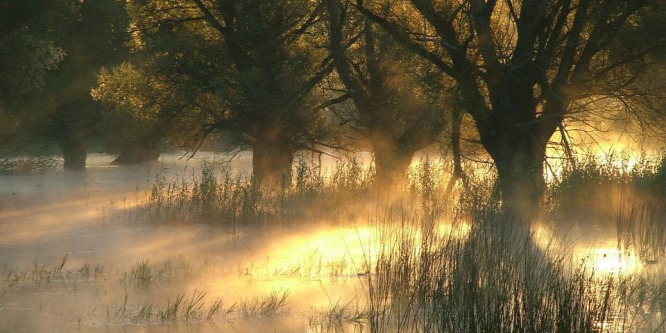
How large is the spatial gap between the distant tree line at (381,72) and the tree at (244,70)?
0.04 m

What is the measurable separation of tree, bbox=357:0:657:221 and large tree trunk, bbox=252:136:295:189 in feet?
15.1

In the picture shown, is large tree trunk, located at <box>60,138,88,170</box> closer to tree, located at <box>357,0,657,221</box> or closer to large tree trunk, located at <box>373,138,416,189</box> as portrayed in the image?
large tree trunk, located at <box>373,138,416,189</box>

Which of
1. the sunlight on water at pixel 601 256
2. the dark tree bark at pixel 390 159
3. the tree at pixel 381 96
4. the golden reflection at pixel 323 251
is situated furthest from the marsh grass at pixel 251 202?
the sunlight on water at pixel 601 256

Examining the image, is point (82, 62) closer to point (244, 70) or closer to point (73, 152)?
point (73, 152)

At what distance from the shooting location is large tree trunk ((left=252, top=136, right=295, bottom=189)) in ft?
73.6

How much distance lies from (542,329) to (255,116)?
15017 millimetres

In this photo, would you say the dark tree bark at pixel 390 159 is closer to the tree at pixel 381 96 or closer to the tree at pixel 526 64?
the tree at pixel 381 96

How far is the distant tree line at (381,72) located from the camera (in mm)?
17672

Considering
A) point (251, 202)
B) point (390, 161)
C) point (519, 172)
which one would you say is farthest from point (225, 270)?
point (390, 161)

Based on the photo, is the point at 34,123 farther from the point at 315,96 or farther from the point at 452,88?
the point at 452,88

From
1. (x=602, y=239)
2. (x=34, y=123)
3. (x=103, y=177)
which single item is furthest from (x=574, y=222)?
(x=34, y=123)

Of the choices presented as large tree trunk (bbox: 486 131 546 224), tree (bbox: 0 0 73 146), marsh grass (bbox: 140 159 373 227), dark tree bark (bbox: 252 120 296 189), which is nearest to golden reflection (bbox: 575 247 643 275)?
large tree trunk (bbox: 486 131 546 224)

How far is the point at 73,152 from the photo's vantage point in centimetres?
3916

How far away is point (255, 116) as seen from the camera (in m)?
22.0
